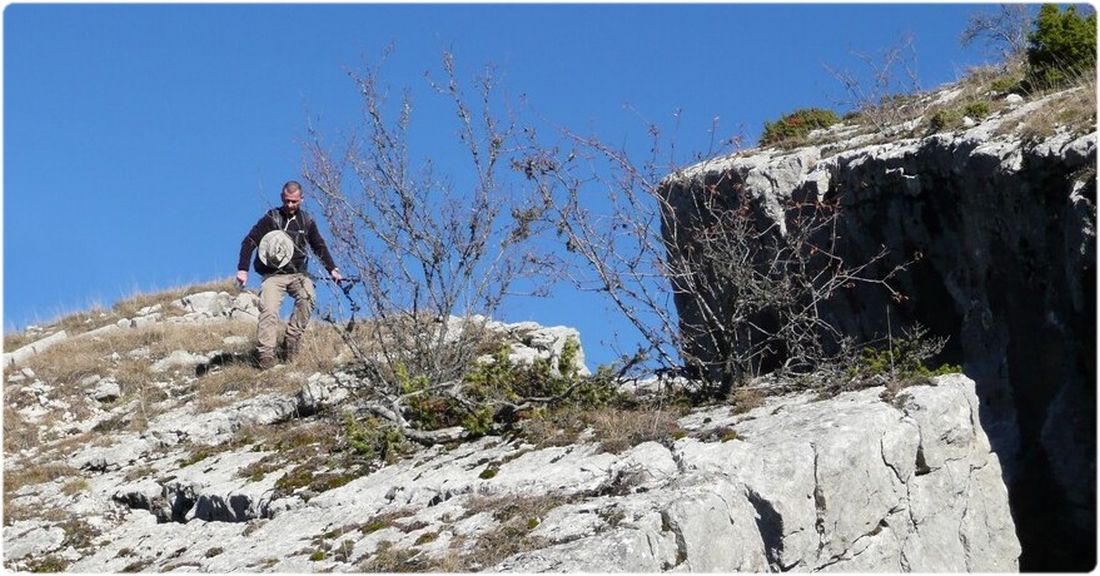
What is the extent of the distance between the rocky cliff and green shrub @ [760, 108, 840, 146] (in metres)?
5.04

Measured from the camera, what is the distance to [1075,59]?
45.4ft

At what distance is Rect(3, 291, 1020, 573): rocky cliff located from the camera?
7.37m

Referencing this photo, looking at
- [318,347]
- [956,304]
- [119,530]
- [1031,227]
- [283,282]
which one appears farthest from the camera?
[318,347]

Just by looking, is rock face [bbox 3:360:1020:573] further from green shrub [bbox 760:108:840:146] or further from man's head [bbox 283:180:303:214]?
green shrub [bbox 760:108:840:146]

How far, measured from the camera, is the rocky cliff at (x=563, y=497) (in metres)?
7.37

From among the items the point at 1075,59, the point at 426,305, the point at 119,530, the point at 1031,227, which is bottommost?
the point at 119,530

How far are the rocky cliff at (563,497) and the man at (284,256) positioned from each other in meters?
2.60

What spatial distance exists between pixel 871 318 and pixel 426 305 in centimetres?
457

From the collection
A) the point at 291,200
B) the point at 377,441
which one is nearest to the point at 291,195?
the point at 291,200

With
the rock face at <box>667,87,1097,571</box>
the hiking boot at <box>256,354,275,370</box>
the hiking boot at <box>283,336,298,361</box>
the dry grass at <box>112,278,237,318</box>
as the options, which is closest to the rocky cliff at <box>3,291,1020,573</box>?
the rock face at <box>667,87,1097,571</box>

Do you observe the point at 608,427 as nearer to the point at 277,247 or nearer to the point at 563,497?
the point at 563,497

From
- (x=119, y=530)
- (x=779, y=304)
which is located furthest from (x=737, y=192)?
(x=119, y=530)

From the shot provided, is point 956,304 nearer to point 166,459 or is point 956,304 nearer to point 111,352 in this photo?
point 166,459

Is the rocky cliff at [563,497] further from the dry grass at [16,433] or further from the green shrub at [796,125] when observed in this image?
the green shrub at [796,125]
